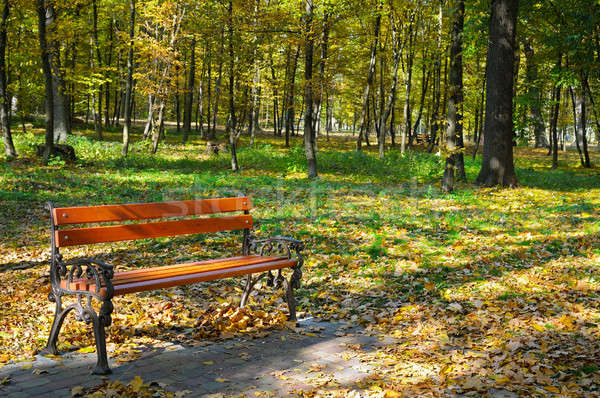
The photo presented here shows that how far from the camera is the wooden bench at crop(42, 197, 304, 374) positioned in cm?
374

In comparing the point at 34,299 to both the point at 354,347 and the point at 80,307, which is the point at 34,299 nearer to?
the point at 80,307

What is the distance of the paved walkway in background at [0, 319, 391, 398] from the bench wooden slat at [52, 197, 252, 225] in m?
1.10

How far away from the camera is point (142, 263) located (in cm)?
705

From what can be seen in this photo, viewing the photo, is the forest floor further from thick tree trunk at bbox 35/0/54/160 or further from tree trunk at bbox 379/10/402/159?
tree trunk at bbox 379/10/402/159

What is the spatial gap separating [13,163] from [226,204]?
12.4m

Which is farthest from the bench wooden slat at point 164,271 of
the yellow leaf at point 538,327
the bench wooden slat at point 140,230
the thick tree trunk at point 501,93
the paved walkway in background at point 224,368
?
the thick tree trunk at point 501,93

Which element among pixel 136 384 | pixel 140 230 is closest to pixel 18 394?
pixel 136 384

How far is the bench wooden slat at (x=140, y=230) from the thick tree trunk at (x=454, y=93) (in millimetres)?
9130

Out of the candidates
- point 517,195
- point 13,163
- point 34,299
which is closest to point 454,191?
point 517,195

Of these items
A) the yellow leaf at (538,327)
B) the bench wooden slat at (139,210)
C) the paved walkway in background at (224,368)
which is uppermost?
the bench wooden slat at (139,210)

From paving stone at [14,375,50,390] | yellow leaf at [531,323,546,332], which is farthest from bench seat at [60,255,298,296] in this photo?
yellow leaf at [531,323,546,332]

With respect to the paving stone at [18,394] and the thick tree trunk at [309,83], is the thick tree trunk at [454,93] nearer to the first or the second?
the thick tree trunk at [309,83]

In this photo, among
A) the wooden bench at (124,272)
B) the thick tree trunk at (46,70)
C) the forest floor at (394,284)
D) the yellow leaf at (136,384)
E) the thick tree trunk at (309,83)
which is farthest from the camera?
the thick tree trunk at (309,83)

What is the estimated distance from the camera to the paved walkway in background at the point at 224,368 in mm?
3379
